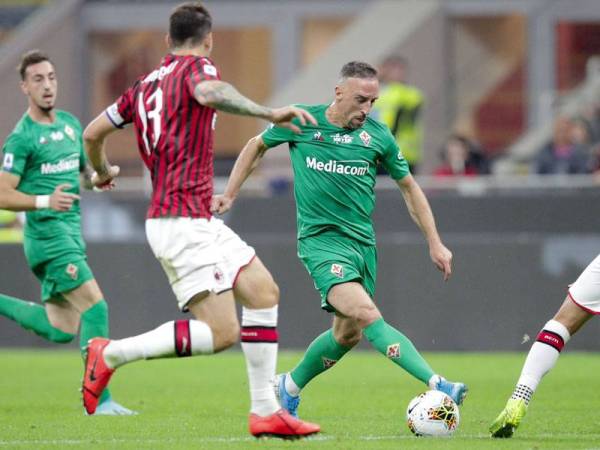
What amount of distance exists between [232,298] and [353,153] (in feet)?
5.40

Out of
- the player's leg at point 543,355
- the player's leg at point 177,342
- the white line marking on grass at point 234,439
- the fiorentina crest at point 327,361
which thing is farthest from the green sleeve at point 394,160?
the player's leg at point 177,342

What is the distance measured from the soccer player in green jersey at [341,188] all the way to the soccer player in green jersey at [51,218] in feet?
6.11

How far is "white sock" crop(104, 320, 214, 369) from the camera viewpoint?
297 inches

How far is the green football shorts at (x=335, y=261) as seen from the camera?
28.4 ft

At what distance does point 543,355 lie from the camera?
835 centimetres

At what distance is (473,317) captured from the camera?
14836 mm

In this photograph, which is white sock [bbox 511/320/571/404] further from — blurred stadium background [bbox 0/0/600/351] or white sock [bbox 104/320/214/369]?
blurred stadium background [bbox 0/0/600/351]

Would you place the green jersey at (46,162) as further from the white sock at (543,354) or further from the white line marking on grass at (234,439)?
the white sock at (543,354)

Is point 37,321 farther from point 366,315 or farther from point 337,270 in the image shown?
point 366,315

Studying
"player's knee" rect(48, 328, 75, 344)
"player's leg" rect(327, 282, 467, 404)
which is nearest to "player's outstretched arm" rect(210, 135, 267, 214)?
"player's leg" rect(327, 282, 467, 404)

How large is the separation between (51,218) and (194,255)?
10.1ft

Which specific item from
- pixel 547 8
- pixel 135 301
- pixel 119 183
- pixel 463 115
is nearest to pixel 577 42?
pixel 547 8

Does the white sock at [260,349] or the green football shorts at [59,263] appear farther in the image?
the green football shorts at [59,263]

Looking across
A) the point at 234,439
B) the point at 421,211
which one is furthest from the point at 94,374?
the point at 421,211
